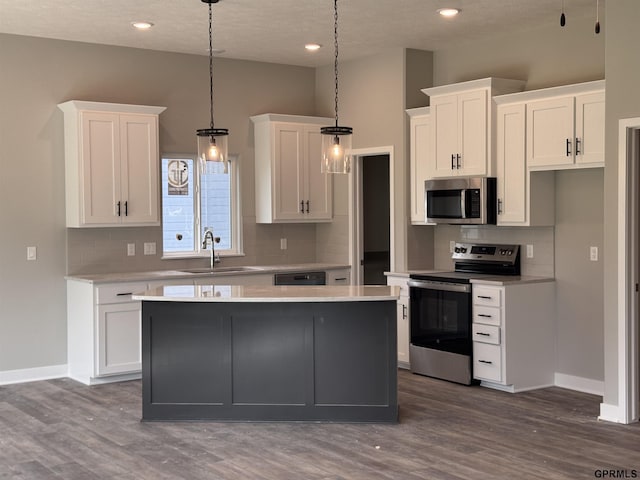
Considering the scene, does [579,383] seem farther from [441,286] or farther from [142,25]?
[142,25]

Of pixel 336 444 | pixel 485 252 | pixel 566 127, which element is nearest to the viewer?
pixel 336 444

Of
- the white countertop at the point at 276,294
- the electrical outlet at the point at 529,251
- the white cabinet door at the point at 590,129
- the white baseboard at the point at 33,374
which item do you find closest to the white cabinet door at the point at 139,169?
the white baseboard at the point at 33,374

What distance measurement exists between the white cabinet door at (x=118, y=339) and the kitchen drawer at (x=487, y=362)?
9.16 ft

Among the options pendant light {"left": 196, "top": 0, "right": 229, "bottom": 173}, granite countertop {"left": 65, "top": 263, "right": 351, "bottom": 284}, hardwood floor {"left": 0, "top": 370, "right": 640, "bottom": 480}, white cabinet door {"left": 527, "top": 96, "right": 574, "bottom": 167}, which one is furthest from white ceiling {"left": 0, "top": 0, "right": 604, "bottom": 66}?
hardwood floor {"left": 0, "top": 370, "right": 640, "bottom": 480}

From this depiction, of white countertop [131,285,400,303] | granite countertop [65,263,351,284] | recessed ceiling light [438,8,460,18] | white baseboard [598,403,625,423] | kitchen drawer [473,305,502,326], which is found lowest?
white baseboard [598,403,625,423]

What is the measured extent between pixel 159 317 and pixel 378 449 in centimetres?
176

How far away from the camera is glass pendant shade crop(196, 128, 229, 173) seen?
5.79 m

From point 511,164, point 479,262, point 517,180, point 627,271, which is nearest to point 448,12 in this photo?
point 511,164

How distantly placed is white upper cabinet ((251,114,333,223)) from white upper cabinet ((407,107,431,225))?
1151 mm

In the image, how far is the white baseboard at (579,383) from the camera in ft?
21.4

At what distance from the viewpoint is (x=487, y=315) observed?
263 inches

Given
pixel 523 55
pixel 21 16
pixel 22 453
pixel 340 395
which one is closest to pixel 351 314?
pixel 340 395

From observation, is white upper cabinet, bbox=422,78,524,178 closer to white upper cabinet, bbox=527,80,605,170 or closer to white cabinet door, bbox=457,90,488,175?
white cabinet door, bbox=457,90,488,175

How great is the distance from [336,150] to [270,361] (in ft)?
4.89
